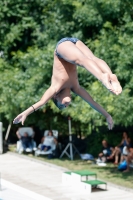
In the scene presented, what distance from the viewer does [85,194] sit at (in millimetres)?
14484

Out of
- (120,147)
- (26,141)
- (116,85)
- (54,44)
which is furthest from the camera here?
(26,141)

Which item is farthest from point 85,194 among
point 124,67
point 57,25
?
point 57,25

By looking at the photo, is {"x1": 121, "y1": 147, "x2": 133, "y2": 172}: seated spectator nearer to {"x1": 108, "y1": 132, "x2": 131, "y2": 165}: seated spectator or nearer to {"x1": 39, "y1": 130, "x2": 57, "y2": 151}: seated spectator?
{"x1": 108, "y1": 132, "x2": 131, "y2": 165}: seated spectator

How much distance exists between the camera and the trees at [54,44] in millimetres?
14586

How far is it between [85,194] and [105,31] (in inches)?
195

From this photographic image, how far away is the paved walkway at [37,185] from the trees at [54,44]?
78.7 inches

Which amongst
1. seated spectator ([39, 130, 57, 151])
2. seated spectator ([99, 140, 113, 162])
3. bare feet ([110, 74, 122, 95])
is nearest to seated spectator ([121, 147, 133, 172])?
seated spectator ([99, 140, 113, 162])

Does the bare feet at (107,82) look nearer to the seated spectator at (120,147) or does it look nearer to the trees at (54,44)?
the trees at (54,44)

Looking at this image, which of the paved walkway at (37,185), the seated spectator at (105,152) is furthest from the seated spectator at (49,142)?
the seated spectator at (105,152)

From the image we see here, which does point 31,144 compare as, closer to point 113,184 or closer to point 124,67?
point 113,184

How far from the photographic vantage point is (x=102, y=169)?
18.1 metres

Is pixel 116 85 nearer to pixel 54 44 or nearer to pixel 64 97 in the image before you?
pixel 64 97

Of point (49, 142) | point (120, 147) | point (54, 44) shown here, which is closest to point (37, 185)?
point (120, 147)

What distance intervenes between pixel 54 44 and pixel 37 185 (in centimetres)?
481
